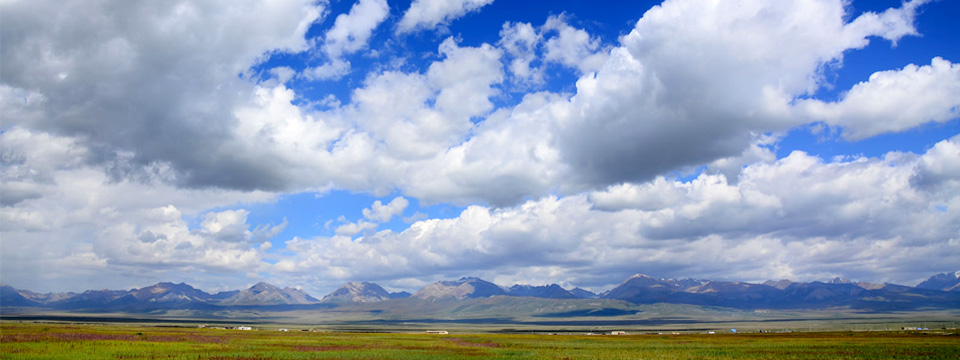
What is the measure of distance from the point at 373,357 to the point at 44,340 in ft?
202

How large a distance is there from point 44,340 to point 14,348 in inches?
739

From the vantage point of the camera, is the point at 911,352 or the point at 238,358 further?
the point at 911,352

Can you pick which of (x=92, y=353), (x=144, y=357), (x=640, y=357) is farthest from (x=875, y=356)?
(x=92, y=353)

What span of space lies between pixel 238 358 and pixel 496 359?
3451 cm

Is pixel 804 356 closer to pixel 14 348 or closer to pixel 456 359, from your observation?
pixel 456 359

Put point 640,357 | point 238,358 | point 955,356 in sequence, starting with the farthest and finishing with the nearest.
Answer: point 640,357, point 955,356, point 238,358

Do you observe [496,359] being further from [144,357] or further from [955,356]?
[955,356]

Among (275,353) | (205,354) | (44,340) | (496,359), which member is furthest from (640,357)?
(44,340)

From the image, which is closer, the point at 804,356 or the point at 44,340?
the point at 804,356

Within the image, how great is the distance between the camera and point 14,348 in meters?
77.3

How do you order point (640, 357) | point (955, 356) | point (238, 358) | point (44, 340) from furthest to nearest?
point (44, 340), point (640, 357), point (955, 356), point (238, 358)

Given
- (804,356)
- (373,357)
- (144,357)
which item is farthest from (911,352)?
(144,357)

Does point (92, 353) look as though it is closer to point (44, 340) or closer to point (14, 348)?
point (14, 348)

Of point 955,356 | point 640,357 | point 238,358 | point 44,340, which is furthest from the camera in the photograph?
point 44,340
